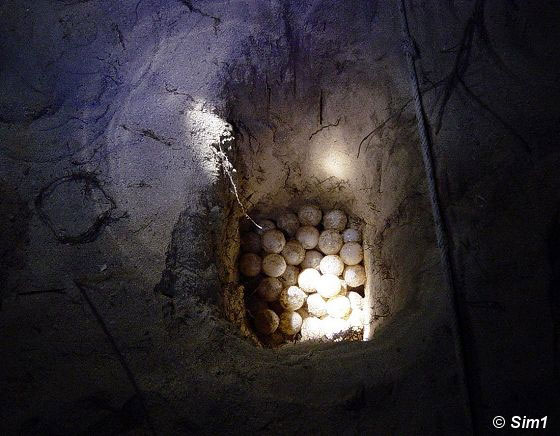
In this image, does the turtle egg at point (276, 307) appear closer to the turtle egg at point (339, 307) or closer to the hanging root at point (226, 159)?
the turtle egg at point (339, 307)

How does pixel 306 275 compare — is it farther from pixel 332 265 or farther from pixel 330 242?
pixel 330 242

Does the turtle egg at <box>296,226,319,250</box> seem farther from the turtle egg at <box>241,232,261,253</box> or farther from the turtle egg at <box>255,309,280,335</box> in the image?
the turtle egg at <box>255,309,280,335</box>

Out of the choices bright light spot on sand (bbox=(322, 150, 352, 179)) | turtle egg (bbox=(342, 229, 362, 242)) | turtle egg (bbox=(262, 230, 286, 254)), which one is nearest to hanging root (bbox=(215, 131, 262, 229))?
turtle egg (bbox=(262, 230, 286, 254))

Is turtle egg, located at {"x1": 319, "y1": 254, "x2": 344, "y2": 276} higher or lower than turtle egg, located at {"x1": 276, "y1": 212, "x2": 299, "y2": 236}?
above

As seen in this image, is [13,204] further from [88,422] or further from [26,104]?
[88,422]

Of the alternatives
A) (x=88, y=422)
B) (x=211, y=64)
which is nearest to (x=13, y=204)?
(x=88, y=422)

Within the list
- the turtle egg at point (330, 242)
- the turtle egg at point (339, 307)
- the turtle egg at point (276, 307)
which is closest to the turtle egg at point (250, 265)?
the turtle egg at point (276, 307)

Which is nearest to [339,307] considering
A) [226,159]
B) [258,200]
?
[258,200]
